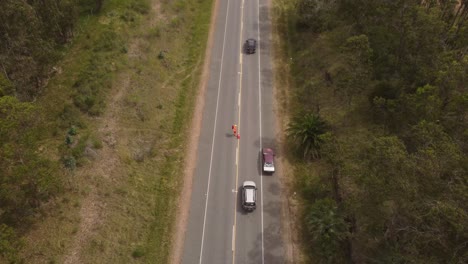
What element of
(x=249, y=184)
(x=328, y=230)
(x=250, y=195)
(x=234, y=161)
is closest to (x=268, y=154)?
(x=234, y=161)

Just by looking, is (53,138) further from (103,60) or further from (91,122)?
(103,60)

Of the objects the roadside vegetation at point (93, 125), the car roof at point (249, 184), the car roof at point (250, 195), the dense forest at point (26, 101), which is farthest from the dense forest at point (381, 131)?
the dense forest at point (26, 101)

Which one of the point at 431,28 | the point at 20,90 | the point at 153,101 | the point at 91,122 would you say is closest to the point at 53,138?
the point at 91,122

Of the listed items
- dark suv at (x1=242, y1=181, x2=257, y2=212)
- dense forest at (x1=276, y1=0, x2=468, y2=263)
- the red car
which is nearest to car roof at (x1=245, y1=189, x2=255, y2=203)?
dark suv at (x1=242, y1=181, x2=257, y2=212)

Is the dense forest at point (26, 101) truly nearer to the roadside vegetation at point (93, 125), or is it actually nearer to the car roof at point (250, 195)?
the roadside vegetation at point (93, 125)

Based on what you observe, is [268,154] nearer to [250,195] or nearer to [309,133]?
[309,133]

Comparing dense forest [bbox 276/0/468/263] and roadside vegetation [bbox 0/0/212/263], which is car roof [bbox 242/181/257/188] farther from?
roadside vegetation [bbox 0/0/212/263]
